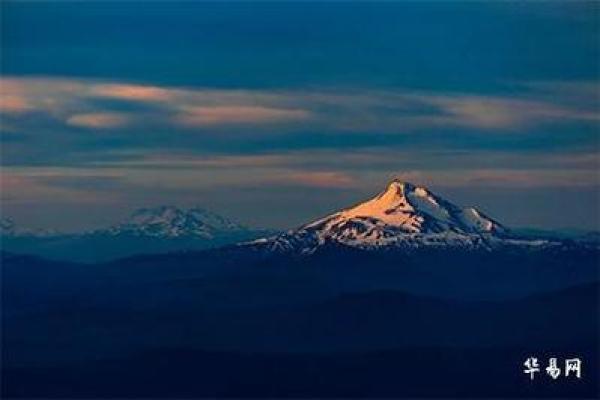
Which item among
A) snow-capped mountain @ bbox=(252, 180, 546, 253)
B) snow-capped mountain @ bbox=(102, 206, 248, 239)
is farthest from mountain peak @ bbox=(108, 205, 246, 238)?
snow-capped mountain @ bbox=(252, 180, 546, 253)

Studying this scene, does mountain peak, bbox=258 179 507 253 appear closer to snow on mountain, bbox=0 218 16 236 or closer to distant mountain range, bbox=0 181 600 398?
distant mountain range, bbox=0 181 600 398

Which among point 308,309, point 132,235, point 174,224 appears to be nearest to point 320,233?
point 308,309

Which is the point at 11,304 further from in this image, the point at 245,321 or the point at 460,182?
the point at 460,182

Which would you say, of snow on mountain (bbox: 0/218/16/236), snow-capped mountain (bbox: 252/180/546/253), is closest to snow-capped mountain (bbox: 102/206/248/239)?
snow-capped mountain (bbox: 252/180/546/253)

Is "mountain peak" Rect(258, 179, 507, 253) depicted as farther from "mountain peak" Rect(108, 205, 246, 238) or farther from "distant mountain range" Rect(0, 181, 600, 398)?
"mountain peak" Rect(108, 205, 246, 238)

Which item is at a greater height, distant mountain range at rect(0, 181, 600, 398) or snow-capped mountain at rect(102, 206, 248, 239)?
snow-capped mountain at rect(102, 206, 248, 239)

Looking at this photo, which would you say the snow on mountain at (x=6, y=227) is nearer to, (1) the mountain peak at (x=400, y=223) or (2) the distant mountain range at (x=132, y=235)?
(2) the distant mountain range at (x=132, y=235)
